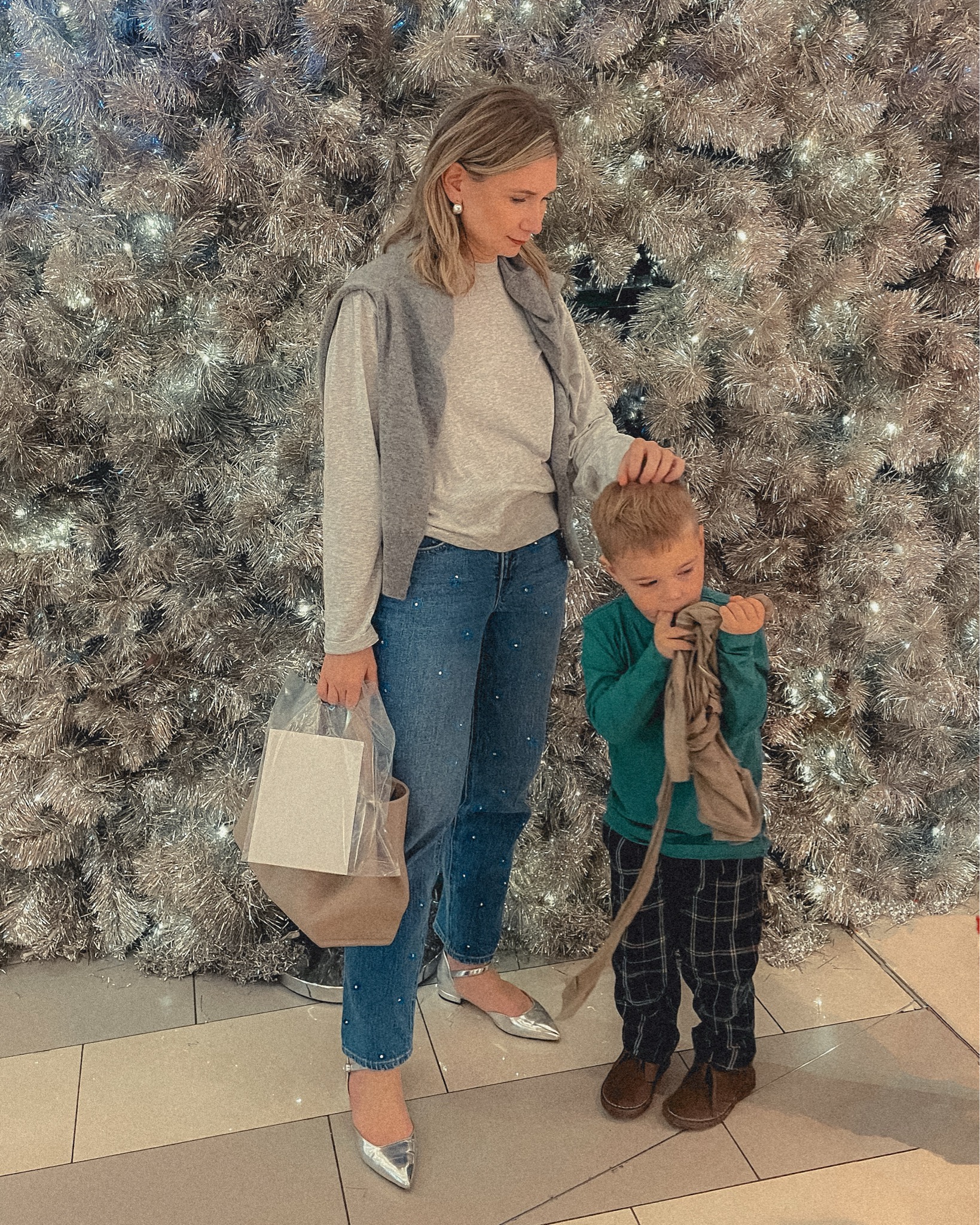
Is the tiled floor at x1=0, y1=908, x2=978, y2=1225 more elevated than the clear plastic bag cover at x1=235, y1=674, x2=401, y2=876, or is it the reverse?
the clear plastic bag cover at x1=235, y1=674, x2=401, y2=876

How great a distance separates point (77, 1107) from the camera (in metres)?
1.79

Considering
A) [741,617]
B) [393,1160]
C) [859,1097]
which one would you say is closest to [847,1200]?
[859,1097]

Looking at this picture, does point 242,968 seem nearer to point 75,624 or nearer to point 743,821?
point 75,624

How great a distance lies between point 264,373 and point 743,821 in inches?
42.5

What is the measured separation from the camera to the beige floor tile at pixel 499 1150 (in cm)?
159

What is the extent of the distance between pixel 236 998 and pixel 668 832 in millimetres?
927

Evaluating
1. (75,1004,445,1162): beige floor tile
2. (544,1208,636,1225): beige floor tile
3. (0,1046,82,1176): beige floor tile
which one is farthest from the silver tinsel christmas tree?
(544,1208,636,1225): beige floor tile

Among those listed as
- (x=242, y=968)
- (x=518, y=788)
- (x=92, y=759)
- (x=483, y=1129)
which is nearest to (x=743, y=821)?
(x=518, y=788)

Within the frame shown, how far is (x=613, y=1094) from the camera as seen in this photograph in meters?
1.74

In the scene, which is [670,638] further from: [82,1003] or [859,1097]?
[82,1003]

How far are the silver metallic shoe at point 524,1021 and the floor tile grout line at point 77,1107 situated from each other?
2.09 ft

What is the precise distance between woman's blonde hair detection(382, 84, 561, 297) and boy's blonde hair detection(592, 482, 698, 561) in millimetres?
350

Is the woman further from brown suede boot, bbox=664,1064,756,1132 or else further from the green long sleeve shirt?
brown suede boot, bbox=664,1064,756,1132

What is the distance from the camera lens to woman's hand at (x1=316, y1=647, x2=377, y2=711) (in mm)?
1513
